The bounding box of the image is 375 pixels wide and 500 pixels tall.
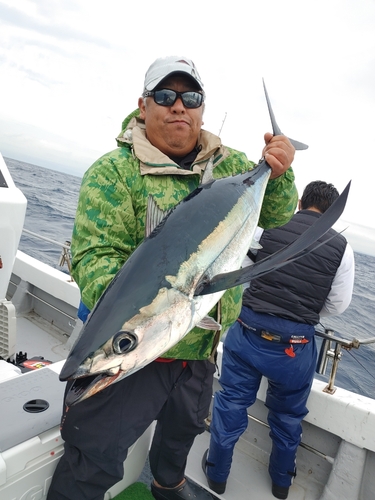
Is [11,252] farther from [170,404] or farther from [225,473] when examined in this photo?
[225,473]

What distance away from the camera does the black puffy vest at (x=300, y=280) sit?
294cm

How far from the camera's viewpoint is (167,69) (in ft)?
6.39

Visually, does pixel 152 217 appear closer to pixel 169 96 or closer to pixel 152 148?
pixel 152 148

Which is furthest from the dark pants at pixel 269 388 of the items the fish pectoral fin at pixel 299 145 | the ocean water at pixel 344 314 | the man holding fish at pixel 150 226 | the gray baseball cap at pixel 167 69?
the gray baseball cap at pixel 167 69

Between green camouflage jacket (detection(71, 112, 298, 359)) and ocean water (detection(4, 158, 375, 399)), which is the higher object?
green camouflage jacket (detection(71, 112, 298, 359))

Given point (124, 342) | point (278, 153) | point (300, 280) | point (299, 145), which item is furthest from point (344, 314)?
point (124, 342)

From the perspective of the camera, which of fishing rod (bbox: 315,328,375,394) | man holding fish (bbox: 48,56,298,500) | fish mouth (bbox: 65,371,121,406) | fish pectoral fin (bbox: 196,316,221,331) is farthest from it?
fishing rod (bbox: 315,328,375,394)

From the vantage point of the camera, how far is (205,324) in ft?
4.84

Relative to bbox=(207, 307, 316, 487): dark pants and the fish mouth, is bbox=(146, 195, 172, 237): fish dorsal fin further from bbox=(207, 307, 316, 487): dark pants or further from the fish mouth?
bbox=(207, 307, 316, 487): dark pants

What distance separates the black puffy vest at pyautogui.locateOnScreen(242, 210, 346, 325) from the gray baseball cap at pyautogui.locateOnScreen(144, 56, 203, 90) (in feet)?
4.75

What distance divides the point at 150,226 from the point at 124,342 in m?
0.52

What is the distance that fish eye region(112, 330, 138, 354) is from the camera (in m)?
1.18

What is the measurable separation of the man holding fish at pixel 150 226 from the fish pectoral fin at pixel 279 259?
34 cm

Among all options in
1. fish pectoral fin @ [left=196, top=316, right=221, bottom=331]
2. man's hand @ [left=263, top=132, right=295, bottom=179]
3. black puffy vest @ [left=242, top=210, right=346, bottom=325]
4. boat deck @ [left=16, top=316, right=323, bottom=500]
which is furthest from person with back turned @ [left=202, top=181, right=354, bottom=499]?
fish pectoral fin @ [left=196, top=316, right=221, bottom=331]
